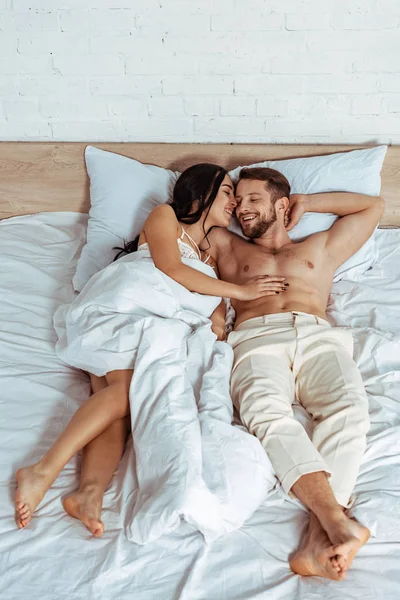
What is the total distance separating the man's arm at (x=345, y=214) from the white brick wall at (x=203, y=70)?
0.34m

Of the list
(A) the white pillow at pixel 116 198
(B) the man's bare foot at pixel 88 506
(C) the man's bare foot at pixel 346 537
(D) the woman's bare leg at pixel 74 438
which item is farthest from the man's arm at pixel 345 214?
(B) the man's bare foot at pixel 88 506

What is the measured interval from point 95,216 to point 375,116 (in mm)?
1050

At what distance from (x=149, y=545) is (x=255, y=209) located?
1.09 meters

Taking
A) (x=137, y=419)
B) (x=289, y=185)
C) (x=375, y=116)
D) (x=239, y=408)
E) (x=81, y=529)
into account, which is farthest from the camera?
(x=375, y=116)

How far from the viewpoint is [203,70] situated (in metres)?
2.20

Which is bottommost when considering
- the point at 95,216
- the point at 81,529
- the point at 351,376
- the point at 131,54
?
the point at 81,529

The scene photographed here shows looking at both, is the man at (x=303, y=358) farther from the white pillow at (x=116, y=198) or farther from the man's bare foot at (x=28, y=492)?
the man's bare foot at (x=28, y=492)

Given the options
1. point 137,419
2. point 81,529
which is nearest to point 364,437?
point 137,419

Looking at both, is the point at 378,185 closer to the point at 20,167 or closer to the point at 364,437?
the point at 364,437

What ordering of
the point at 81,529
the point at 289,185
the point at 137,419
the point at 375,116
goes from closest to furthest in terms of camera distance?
1. the point at 81,529
2. the point at 137,419
3. the point at 289,185
4. the point at 375,116

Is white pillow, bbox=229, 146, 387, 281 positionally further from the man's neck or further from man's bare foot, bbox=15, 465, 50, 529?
man's bare foot, bbox=15, 465, 50, 529

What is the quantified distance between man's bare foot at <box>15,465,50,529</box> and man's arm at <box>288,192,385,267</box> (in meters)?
1.14

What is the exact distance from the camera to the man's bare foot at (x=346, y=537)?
1142mm

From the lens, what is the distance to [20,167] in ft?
7.70
